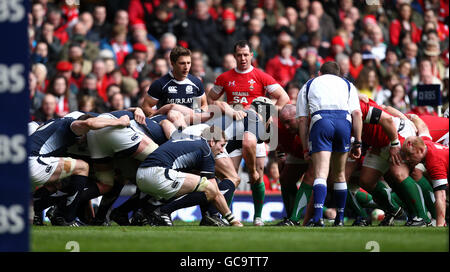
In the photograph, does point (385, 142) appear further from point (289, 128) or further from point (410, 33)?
point (410, 33)

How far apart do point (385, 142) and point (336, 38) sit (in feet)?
27.1

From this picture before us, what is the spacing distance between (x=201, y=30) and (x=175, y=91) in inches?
268

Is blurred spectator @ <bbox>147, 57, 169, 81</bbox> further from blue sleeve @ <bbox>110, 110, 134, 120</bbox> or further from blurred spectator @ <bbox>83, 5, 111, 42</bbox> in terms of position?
blue sleeve @ <bbox>110, 110, 134, 120</bbox>

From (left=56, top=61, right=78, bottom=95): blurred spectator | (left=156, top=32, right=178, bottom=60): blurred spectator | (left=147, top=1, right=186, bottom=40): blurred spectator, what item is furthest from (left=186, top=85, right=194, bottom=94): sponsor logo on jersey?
(left=147, top=1, right=186, bottom=40): blurred spectator

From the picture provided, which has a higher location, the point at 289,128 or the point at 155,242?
the point at 289,128

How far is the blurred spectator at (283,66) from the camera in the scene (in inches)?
674

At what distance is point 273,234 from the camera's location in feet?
28.0

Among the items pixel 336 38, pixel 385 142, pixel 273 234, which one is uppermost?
pixel 336 38

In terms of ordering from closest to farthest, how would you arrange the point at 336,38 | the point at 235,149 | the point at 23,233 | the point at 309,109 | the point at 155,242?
the point at 23,233, the point at 155,242, the point at 309,109, the point at 235,149, the point at 336,38

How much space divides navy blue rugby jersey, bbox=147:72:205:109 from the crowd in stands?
116 inches

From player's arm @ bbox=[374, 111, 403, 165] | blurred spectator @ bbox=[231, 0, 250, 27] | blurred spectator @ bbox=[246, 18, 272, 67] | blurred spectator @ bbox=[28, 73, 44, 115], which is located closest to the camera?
player's arm @ bbox=[374, 111, 403, 165]

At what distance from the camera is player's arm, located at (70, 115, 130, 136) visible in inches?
385
